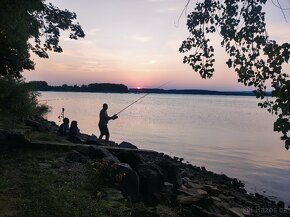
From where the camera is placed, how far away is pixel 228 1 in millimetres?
5199

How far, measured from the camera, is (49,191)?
8.52 metres

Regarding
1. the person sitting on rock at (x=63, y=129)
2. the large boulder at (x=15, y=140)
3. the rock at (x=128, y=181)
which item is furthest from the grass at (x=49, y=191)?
the person sitting on rock at (x=63, y=129)

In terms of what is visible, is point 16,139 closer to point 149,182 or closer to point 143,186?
point 143,186

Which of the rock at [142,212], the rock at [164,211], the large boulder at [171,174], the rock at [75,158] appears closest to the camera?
the rock at [142,212]

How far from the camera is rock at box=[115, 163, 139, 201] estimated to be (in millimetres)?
9547

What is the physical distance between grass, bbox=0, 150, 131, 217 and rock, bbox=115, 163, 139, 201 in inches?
30.1

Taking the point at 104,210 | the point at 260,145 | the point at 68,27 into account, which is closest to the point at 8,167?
the point at 104,210

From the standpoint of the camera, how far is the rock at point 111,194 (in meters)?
8.67

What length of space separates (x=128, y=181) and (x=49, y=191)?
2205mm

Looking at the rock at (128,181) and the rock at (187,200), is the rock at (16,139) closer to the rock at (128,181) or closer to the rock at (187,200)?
the rock at (128,181)

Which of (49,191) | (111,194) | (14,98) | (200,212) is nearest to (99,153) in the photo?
(111,194)

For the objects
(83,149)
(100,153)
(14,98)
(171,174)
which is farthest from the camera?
(14,98)

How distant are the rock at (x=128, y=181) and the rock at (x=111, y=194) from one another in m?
0.43

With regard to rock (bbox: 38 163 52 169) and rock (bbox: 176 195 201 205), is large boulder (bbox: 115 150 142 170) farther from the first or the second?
rock (bbox: 38 163 52 169)
